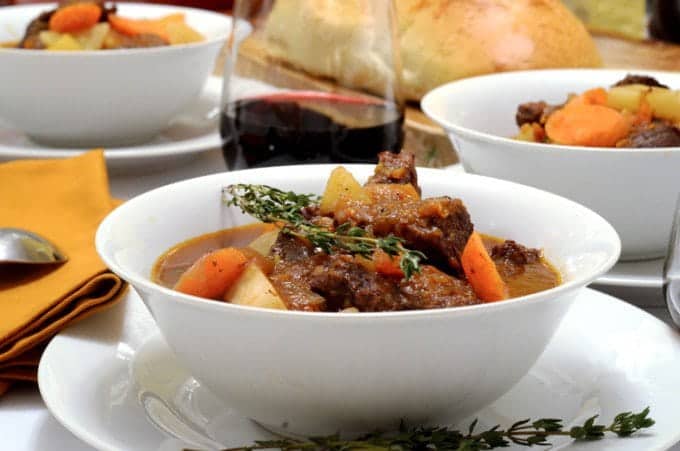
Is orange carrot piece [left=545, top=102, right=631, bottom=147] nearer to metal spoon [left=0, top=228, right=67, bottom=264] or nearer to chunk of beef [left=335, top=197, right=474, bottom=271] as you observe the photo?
chunk of beef [left=335, top=197, right=474, bottom=271]

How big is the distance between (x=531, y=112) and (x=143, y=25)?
118cm

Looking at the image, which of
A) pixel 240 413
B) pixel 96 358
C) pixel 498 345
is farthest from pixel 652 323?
pixel 96 358

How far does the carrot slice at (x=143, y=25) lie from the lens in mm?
2899

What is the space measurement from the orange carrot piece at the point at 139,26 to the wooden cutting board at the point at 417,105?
0.38 meters

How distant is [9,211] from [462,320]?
112cm

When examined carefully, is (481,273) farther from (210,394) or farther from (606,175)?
(606,175)

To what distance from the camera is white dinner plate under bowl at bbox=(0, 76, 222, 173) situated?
2562 millimetres

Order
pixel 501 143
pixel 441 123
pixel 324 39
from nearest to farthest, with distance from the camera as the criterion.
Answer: pixel 501 143 → pixel 441 123 → pixel 324 39

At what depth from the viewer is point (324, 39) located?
9.18 ft

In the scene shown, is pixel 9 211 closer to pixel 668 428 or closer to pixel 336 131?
pixel 336 131

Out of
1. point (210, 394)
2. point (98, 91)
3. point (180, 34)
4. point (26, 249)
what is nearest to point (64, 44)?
point (98, 91)

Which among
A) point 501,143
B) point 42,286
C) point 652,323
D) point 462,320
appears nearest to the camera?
point 462,320

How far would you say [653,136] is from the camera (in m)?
2.06

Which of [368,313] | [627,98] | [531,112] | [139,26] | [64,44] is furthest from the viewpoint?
[139,26]
